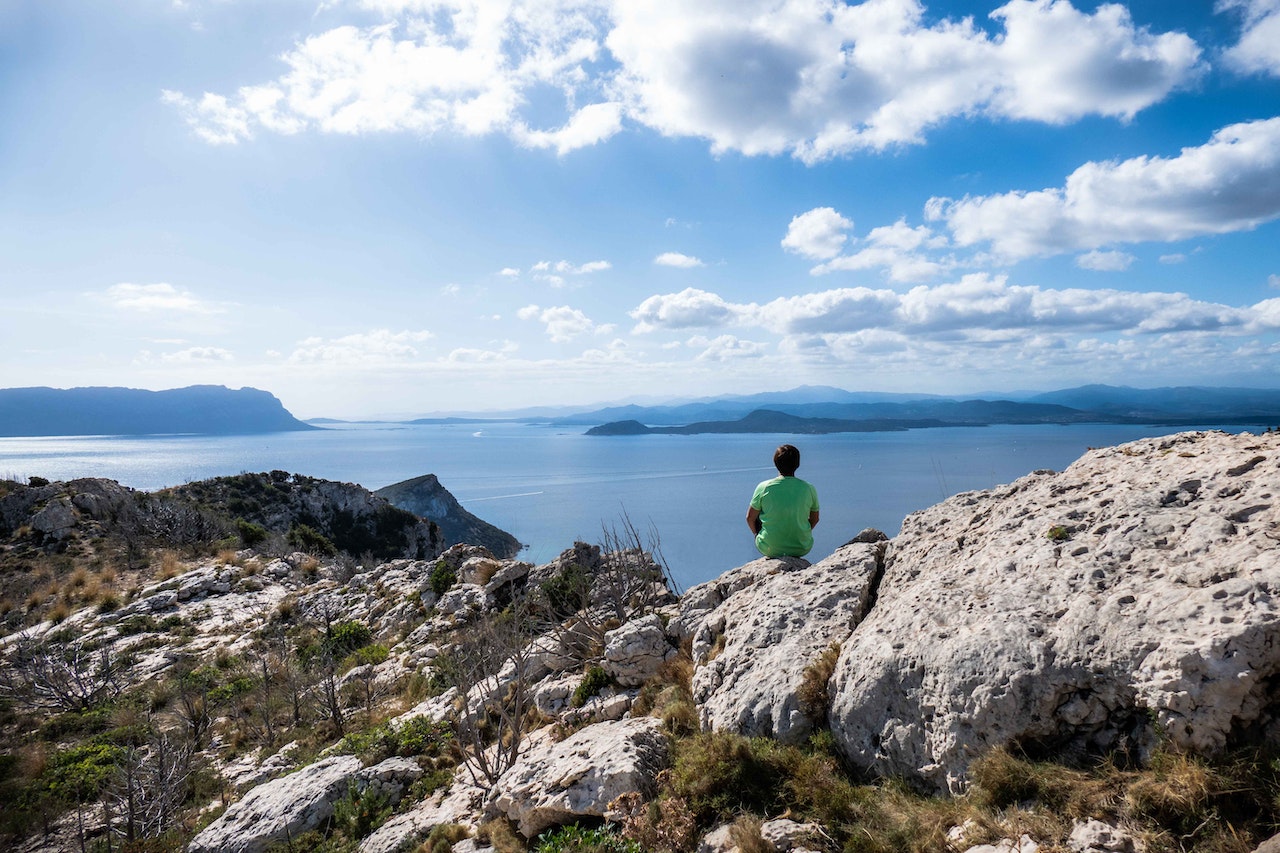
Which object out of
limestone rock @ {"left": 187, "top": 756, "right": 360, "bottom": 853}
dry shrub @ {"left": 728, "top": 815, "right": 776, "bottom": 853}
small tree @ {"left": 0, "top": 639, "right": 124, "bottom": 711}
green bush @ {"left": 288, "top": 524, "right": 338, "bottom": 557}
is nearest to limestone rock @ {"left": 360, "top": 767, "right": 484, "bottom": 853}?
limestone rock @ {"left": 187, "top": 756, "right": 360, "bottom": 853}

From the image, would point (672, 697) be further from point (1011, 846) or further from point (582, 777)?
point (1011, 846)

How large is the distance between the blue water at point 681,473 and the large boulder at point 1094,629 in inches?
592

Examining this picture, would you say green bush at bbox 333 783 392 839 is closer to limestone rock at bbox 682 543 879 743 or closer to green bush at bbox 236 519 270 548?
limestone rock at bbox 682 543 879 743

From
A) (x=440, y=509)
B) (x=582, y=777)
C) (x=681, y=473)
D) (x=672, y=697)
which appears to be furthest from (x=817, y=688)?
(x=681, y=473)

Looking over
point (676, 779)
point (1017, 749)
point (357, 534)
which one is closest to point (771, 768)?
point (676, 779)

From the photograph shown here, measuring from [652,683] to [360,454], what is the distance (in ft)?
692

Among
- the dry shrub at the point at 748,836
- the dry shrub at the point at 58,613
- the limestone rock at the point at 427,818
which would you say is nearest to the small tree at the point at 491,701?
the limestone rock at the point at 427,818

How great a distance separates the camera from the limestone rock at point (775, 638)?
16.6 feet

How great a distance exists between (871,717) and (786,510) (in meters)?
3.71

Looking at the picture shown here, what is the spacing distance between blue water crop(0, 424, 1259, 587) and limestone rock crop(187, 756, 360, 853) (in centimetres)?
1274

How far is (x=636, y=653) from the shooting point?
7.42m

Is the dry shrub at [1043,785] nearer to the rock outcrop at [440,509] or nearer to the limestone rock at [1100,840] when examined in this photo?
the limestone rock at [1100,840]

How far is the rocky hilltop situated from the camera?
3.25 metres

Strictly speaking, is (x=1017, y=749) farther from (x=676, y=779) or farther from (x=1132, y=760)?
(x=676, y=779)
